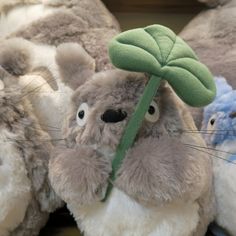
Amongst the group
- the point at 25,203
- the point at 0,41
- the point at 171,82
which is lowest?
the point at 25,203

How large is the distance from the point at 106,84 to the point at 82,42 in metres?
0.22

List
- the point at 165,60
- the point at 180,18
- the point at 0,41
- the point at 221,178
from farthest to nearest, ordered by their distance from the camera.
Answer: the point at 180,18, the point at 0,41, the point at 221,178, the point at 165,60

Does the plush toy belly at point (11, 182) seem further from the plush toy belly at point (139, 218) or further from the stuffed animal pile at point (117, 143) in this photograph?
the plush toy belly at point (139, 218)

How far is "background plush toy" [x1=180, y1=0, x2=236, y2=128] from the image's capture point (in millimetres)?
746

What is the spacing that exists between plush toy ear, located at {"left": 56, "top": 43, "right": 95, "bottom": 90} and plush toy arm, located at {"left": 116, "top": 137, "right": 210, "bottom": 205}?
149 millimetres

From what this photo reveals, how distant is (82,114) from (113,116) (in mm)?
56

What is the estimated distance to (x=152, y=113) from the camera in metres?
0.58

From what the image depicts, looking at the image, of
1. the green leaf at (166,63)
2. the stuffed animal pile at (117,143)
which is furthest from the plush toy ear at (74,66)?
the green leaf at (166,63)

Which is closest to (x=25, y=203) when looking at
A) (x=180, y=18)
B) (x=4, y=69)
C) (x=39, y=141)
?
(x=39, y=141)

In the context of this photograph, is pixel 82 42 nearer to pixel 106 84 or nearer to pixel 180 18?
pixel 106 84

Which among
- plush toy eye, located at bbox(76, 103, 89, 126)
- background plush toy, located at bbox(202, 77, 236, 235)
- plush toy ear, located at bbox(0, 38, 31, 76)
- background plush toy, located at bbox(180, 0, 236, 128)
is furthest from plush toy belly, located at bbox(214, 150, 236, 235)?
plush toy ear, located at bbox(0, 38, 31, 76)

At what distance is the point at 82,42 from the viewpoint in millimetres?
789

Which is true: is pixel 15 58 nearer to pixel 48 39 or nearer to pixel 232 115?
pixel 48 39

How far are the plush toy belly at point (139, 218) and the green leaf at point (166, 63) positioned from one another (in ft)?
0.46
